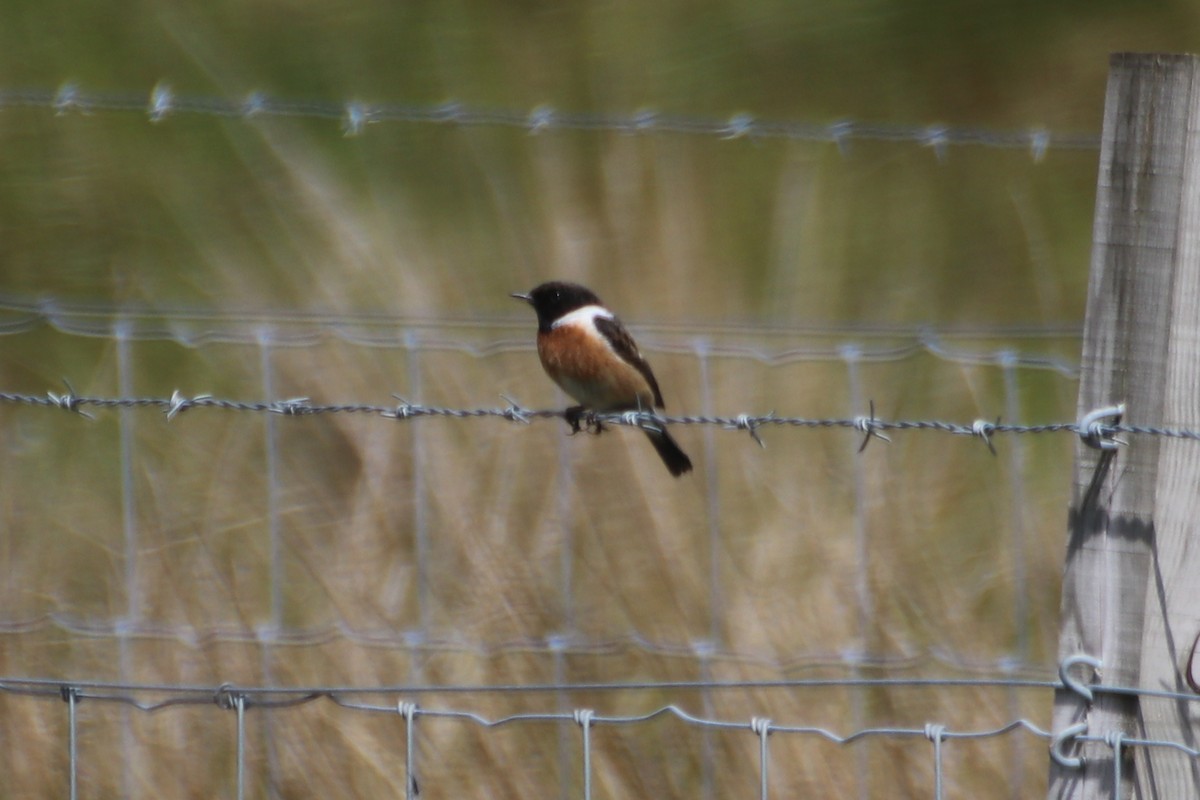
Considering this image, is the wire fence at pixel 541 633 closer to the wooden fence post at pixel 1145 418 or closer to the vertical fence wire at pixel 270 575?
the vertical fence wire at pixel 270 575

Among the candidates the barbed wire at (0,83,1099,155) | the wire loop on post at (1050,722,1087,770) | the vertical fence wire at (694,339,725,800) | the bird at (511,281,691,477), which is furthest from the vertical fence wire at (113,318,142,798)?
the wire loop on post at (1050,722,1087,770)

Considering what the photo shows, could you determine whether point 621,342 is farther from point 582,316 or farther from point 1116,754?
point 1116,754

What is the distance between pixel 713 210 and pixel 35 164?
2910mm

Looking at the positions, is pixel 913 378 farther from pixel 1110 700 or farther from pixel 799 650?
pixel 1110 700

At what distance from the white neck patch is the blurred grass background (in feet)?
1.17

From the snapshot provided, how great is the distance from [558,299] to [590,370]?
0.27 m

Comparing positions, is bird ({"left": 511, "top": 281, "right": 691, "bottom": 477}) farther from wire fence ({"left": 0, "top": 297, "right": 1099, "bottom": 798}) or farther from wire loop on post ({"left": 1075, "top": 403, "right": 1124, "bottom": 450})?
wire loop on post ({"left": 1075, "top": 403, "right": 1124, "bottom": 450})

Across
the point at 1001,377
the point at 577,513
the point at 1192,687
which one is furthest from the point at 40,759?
the point at 1001,377

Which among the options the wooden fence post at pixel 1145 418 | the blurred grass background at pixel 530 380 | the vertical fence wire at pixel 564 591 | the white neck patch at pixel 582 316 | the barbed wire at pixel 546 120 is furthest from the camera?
the barbed wire at pixel 546 120

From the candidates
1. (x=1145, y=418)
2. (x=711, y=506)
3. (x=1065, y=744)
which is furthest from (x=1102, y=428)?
(x=711, y=506)

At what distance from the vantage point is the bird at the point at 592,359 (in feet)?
14.5

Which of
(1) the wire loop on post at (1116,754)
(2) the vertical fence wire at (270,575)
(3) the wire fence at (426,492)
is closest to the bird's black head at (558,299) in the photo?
(3) the wire fence at (426,492)

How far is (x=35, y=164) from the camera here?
629 cm

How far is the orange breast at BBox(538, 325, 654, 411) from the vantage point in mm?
4445
